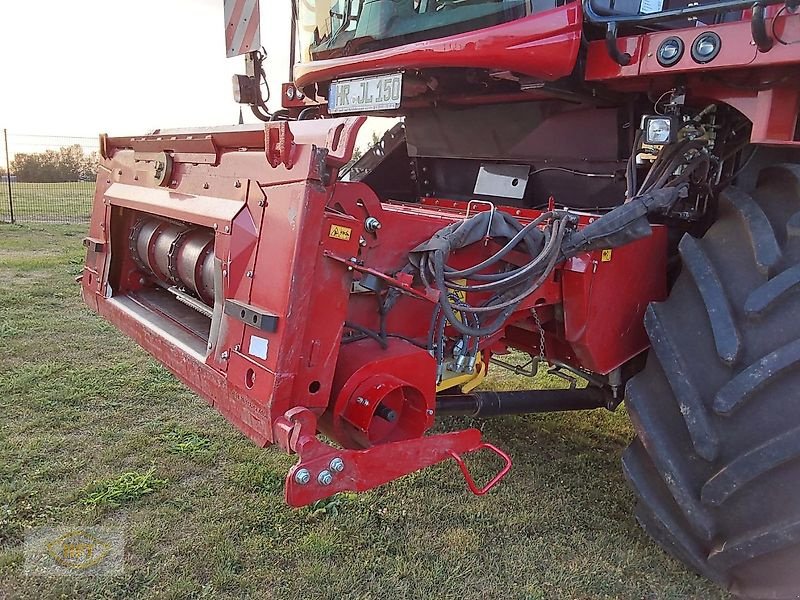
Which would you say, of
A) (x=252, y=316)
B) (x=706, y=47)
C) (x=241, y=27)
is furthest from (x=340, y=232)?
(x=241, y=27)

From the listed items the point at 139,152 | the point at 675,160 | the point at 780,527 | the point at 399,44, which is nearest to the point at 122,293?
the point at 139,152

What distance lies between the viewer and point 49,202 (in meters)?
14.4

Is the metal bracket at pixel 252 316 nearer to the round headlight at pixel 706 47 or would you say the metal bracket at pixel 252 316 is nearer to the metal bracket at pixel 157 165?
the metal bracket at pixel 157 165

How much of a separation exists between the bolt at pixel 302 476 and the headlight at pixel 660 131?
1626 millimetres

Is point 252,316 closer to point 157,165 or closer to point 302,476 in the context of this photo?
point 302,476

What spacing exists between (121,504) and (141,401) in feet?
3.59

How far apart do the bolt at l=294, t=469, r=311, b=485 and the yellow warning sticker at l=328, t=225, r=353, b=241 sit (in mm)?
621

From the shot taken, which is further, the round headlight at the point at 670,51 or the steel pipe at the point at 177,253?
the steel pipe at the point at 177,253

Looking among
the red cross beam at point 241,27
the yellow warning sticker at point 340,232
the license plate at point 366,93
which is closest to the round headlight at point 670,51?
the license plate at point 366,93

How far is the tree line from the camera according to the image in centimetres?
1532

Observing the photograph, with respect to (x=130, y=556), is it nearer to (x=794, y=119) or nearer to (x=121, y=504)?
(x=121, y=504)

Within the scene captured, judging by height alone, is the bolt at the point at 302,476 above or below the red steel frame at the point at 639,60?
below

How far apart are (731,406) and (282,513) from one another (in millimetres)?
1648

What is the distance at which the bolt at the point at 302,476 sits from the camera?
1729mm
